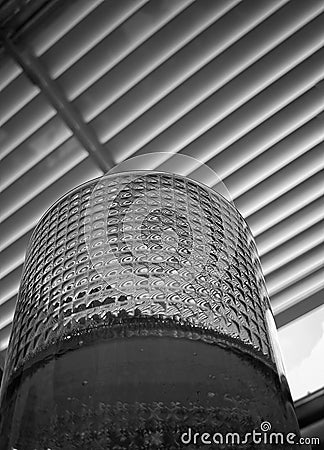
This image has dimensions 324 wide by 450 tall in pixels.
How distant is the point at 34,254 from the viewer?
1.52 ft

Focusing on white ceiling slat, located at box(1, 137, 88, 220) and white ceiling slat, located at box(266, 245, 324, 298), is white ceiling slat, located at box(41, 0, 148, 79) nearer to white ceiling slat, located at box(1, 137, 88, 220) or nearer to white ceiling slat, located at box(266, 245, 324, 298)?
white ceiling slat, located at box(1, 137, 88, 220)

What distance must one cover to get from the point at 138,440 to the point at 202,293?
0.38ft

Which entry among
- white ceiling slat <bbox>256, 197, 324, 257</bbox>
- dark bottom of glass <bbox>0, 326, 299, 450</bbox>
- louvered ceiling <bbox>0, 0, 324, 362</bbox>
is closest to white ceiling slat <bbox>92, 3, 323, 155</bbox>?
louvered ceiling <bbox>0, 0, 324, 362</bbox>

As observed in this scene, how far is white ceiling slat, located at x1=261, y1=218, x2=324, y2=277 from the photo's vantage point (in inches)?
71.6

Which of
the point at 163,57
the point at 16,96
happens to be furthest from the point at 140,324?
the point at 16,96

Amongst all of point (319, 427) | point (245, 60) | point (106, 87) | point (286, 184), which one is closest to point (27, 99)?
point (106, 87)

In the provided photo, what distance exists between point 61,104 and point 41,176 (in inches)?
8.0

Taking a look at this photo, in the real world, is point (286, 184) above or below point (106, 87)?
below

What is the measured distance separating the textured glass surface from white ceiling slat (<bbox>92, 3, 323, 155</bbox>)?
3.87ft

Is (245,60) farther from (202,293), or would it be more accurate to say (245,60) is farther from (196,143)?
(202,293)

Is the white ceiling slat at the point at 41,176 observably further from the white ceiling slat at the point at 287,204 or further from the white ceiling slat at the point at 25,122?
the white ceiling slat at the point at 287,204

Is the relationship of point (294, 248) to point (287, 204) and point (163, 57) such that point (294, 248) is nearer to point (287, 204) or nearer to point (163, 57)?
point (287, 204)

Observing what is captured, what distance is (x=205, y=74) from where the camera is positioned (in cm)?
162

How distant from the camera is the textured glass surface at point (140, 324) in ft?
1.02
